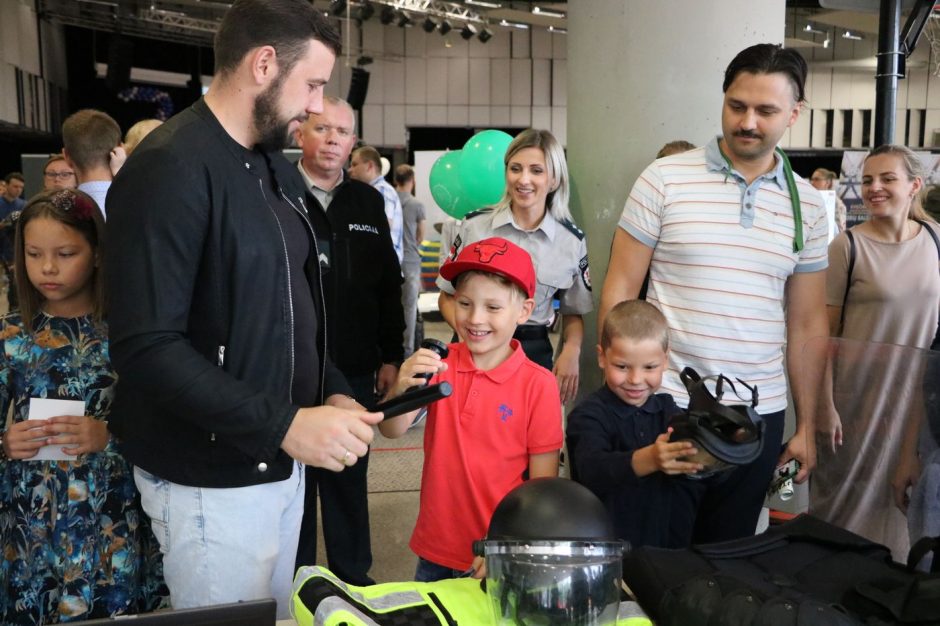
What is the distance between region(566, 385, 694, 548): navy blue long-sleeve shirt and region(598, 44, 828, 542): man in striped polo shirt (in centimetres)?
12

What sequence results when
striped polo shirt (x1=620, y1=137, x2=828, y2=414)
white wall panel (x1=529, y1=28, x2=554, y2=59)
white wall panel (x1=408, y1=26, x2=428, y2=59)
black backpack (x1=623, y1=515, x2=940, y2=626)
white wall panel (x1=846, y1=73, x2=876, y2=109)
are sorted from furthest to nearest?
white wall panel (x1=529, y1=28, x2=554, y2=59) → white wall panel (x1=408, y1=26, x2=428, y2=59) → white wall panel (x1=846, y1=73, x2=876, y2=109) → striped polo shirt (x1=620, y1=137, x2=828, y2=414) → black backpack (x1=623, y1=515, x2=940, y2=626)

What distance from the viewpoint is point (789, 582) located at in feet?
4.49

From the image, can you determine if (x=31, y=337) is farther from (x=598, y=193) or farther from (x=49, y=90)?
(x=49, y=90)

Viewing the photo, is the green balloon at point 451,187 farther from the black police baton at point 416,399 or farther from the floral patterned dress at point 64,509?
the black police baton at point 416,399

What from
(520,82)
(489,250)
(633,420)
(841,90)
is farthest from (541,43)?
(633,420)

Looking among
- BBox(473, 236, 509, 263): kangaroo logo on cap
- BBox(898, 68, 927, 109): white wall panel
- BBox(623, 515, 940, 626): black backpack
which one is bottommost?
BBox(623, 515, 940, 626): black backpack

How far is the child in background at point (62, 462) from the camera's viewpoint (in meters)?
2.00

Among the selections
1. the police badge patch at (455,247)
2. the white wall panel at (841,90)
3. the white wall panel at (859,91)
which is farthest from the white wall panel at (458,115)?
the police badge patch at (455,247)

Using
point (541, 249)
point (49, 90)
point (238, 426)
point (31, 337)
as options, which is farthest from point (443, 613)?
point (49, 90)

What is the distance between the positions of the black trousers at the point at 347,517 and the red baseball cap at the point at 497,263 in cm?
108

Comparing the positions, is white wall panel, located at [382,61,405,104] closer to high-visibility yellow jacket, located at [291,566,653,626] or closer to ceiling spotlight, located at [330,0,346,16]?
ceiling spotlight, located at [330,0,346,16]

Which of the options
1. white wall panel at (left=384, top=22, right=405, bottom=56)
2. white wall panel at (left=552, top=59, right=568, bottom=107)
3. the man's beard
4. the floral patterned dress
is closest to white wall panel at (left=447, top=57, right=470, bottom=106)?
white wall panel at (left=384, top=22, right=405, bottom=56)

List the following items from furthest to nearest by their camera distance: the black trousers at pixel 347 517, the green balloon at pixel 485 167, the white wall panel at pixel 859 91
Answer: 1. the white wall panel at pixel 859 91
2. the green balloon at pixel 485 167
3. the black trousers at pixel 347 517

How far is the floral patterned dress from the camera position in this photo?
2.01m
